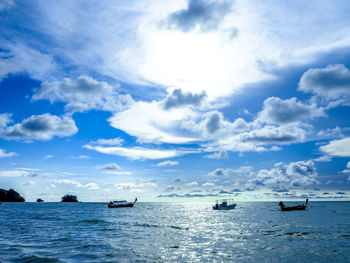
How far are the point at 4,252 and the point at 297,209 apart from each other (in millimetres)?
114762

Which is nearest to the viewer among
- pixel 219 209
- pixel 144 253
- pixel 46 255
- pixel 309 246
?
pixel 46 255

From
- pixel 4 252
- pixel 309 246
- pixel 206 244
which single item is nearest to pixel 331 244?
pixel 309 246

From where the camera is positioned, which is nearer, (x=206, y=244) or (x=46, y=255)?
(x=46, y=255)

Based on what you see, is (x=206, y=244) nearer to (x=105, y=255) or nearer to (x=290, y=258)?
(x=290, y=258)

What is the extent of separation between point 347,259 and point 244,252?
8786 millimetres

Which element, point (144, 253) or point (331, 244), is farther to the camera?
point (331, 244)

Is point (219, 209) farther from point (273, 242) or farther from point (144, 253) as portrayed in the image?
point (144, 253)

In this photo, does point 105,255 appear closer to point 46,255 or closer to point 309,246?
point 46,255

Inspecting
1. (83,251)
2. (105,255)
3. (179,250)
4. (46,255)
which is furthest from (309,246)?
(46,255)

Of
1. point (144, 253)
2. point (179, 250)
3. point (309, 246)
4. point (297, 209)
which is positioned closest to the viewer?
point (144, 253)

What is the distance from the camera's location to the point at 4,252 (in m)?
22.1

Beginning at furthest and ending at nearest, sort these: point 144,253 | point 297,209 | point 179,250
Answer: point 297,209, point 179,250, point 144,253

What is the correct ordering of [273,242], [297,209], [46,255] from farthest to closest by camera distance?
[297,209] → [273,242] → [46,255]

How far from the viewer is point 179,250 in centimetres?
2503
